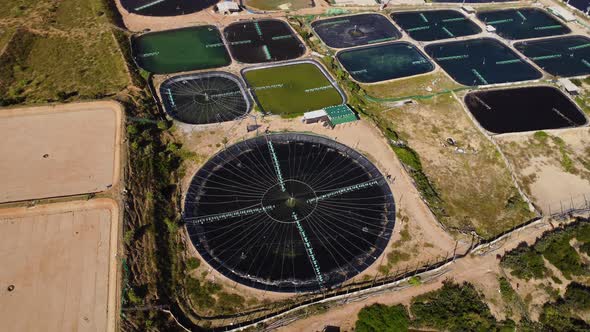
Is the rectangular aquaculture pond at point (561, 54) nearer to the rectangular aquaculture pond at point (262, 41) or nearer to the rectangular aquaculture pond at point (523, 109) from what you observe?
the rectangular aquaculture pond at point (523, 109)

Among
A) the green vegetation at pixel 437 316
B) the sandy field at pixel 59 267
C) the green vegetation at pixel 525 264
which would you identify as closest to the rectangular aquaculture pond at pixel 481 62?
the green vegetation at pixel 525 264

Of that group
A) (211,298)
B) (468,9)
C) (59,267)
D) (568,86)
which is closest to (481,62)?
(568,86)

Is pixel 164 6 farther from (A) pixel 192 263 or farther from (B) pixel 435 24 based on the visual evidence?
(A) pixel 192 263

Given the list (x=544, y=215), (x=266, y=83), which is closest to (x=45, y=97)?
(x=266, y=83)

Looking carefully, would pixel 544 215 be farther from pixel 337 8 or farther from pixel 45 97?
pixel 45 97

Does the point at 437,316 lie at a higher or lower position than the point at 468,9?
lower

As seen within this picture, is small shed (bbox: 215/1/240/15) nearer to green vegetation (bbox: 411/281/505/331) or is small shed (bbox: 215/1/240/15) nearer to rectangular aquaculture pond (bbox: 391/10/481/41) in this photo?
rectangular aquaculture pond (bbox: 391/10/481/41)
